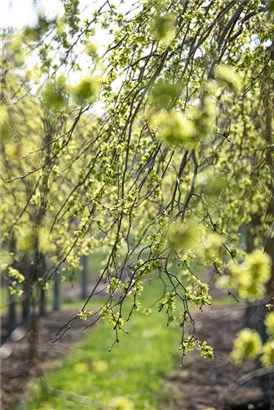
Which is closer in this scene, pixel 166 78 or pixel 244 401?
pixel 166 78

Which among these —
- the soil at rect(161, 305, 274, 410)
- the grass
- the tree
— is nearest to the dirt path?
the grass

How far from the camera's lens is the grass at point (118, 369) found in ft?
23.4

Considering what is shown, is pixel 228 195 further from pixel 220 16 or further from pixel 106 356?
pixel 106 356

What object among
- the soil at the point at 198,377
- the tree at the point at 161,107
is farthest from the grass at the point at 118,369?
the tree at the point at 161,107

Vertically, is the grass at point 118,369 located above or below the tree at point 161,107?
below

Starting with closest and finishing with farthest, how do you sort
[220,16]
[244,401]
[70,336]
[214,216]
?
[220,16] < [214,216] < [244,401] < [70,336]

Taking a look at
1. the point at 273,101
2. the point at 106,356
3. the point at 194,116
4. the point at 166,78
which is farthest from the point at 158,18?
the point at 106,356

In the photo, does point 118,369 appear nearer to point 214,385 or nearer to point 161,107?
point 214,385

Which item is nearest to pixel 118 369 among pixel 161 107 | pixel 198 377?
pixel 198 377

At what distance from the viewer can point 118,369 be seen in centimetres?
839

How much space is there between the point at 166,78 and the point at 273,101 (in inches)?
43.9

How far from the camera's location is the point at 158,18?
2.86m

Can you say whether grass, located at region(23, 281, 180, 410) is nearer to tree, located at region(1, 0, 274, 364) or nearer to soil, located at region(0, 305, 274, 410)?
soil, located at region(0, 305, 274, 410)

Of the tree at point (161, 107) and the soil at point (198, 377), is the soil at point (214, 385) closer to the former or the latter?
the soil at point (198, 377)
